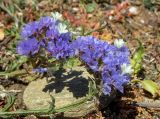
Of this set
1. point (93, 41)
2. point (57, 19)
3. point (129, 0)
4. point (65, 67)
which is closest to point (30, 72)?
point (65, 67)

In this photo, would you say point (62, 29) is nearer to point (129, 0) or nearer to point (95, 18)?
point (95, 18)

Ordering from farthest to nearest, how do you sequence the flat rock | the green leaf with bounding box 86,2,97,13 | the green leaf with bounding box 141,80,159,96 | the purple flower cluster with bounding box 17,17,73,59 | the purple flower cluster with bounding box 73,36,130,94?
1. the green leaf with bounding box 86,2,97,13
2. the green leaf with bounding box 141,80,159,96
3. the flat rock
4. the purple flower cluster with bounding box 17,17,73,59
5. the purple flower cluster with bounding box 73,36,130,94

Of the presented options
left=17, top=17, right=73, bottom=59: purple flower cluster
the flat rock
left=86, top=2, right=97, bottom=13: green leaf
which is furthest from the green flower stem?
left=86, top=2, right=97, bottom=13: green leaf

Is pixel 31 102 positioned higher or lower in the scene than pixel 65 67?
lower

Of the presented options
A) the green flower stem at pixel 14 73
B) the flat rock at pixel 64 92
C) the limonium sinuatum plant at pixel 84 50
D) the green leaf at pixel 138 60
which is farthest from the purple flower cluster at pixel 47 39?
the green leaf at pixel 138 60

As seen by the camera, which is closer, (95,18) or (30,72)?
(30,72)

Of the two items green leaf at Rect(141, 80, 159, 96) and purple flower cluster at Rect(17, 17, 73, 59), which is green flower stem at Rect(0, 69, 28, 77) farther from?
green leaf at Rect(141, 80, 159, 96)
